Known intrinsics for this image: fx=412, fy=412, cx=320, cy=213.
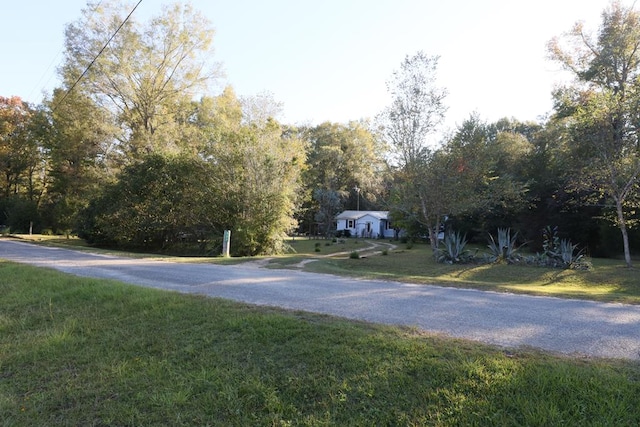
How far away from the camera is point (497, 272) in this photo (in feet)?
51.2

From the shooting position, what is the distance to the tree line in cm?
1873

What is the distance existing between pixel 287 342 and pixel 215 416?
4.10 ft

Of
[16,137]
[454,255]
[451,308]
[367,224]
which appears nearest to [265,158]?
[454,255]

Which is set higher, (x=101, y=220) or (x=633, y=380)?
(x=101, y=220)

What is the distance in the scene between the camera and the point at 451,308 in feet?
21.0

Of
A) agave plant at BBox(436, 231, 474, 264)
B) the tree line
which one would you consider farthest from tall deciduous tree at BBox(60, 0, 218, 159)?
agave plant at BBox(436, 231, 474, 264)

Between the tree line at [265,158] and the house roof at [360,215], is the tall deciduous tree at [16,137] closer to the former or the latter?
the tree line at [265,158]

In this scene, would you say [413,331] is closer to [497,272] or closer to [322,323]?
[322,323]

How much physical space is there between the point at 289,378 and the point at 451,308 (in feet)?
11.6

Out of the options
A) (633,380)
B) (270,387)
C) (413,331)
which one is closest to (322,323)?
(413,331)

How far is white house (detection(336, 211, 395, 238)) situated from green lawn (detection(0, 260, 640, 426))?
4167 cm

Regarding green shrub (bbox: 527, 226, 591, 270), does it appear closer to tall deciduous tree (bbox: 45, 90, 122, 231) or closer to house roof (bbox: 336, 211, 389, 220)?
tall deciduous tree (bbox: 45, 90, 122, 231)

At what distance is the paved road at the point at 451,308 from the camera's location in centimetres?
464

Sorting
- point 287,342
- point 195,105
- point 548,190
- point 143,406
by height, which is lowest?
point 143,406
